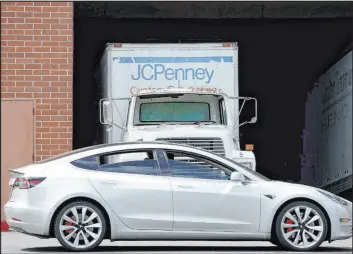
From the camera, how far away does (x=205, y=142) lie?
18.3 meters

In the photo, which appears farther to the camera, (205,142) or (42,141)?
(42,141)

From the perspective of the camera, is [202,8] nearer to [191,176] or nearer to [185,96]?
[185,96]

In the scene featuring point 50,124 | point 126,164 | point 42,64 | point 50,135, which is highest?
point 42,64

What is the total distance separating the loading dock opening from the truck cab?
6217 mm

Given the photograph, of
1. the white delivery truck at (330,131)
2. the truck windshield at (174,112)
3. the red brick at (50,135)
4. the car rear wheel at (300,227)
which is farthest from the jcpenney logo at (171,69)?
the car rear wheel at (300,227)

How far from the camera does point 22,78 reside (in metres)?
20.6

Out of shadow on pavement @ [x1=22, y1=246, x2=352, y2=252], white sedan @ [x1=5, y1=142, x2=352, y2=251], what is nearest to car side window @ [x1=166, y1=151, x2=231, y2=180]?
white sedan @ [x1=5, y1=142, x2=352, y2=251]

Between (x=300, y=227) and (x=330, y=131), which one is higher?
(x=330, y=131)

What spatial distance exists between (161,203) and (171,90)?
16.6 ft

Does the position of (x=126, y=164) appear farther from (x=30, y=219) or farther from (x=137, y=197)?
(x=30, y=219)

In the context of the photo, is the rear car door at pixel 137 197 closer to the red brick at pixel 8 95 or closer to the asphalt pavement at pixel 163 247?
the asphalt pavement at pixel 163 247

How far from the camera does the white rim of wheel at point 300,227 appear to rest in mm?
14594

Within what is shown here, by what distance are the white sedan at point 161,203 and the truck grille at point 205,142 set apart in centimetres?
341

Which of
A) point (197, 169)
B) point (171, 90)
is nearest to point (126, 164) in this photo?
point (197, 169)
